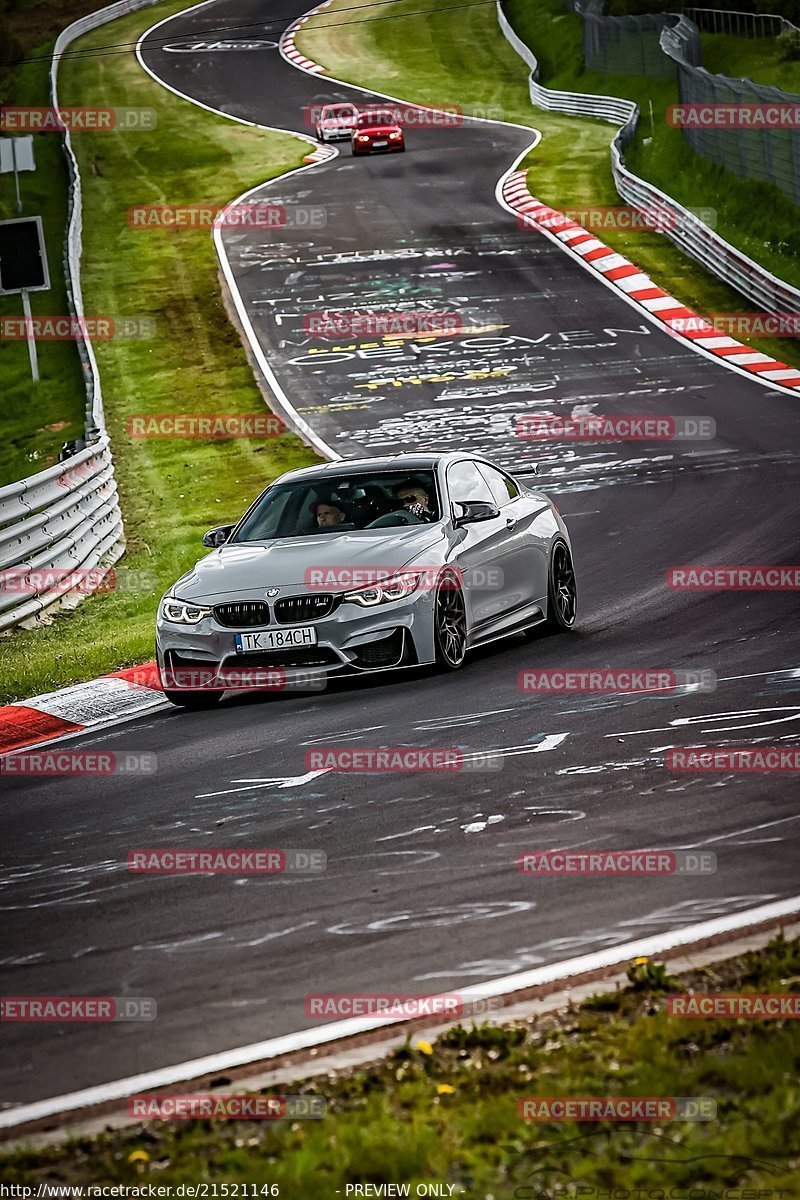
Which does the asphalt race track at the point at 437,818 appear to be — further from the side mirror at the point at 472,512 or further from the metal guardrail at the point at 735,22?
the metal guardrail at the point at 735,22

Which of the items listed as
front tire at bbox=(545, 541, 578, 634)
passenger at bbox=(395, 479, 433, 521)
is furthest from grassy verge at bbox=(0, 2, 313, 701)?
front tire at bbox=(545, 541, 578, 634)

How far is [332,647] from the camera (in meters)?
11.2

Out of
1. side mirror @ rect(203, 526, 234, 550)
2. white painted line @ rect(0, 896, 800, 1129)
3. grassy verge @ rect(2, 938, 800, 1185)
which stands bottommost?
side mirror @ rect(203, 526, 234, 550)

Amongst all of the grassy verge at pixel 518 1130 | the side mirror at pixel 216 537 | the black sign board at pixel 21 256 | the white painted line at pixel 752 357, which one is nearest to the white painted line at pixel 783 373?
the white painted line at pixel 752 357

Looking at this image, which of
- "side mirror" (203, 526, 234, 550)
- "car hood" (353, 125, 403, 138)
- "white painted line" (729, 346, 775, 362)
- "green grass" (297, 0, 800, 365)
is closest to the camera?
"side mirror" (203, 526, 234, 550)

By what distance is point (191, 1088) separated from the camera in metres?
4.99

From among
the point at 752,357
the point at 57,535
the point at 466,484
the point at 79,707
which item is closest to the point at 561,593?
the point at 466,484

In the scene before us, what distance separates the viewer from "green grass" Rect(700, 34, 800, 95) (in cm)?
4662

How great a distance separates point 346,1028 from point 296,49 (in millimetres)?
66246

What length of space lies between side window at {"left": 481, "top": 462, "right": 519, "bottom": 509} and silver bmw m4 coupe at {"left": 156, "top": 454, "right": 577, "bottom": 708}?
28mm

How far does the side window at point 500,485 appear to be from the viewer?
43.1 ft

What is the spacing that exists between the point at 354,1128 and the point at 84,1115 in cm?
84

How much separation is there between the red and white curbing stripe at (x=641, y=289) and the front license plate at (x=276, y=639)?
52.3 ft

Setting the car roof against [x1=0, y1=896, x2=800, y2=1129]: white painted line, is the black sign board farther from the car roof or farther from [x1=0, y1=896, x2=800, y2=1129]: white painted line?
[x1=0, y1=896, x2=800, y2=1129]: white painted line
